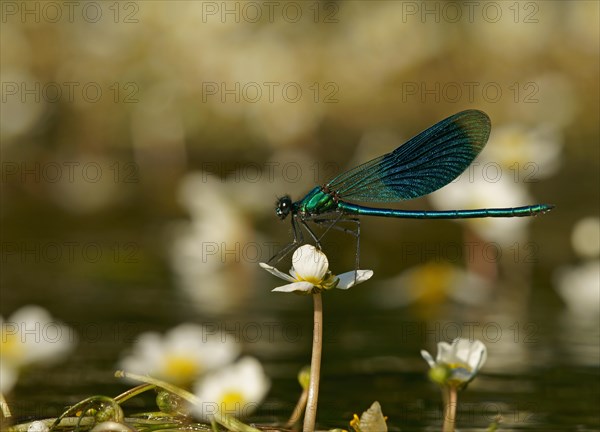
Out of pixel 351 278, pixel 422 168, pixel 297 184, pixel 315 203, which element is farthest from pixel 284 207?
pixel 297 184

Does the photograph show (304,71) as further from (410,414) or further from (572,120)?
(410,414)

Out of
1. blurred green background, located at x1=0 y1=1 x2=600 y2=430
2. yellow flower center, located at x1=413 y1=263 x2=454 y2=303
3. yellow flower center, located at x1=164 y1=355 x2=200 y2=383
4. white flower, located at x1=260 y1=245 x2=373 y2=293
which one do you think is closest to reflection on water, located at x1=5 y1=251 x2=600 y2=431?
blurred green background, located at x1=0 y1=1 x2=600 y2=430

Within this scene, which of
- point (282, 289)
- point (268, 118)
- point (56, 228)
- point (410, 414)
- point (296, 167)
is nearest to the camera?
point (282, 289)

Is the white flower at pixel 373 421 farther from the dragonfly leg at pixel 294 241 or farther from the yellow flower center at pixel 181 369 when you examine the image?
the dragonfly leg at pixel 294 241

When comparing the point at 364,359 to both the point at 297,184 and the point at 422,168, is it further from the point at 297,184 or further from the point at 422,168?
the point at 297,184

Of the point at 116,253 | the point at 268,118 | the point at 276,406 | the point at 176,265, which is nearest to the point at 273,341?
the point at 276,406

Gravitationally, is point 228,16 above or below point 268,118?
above
